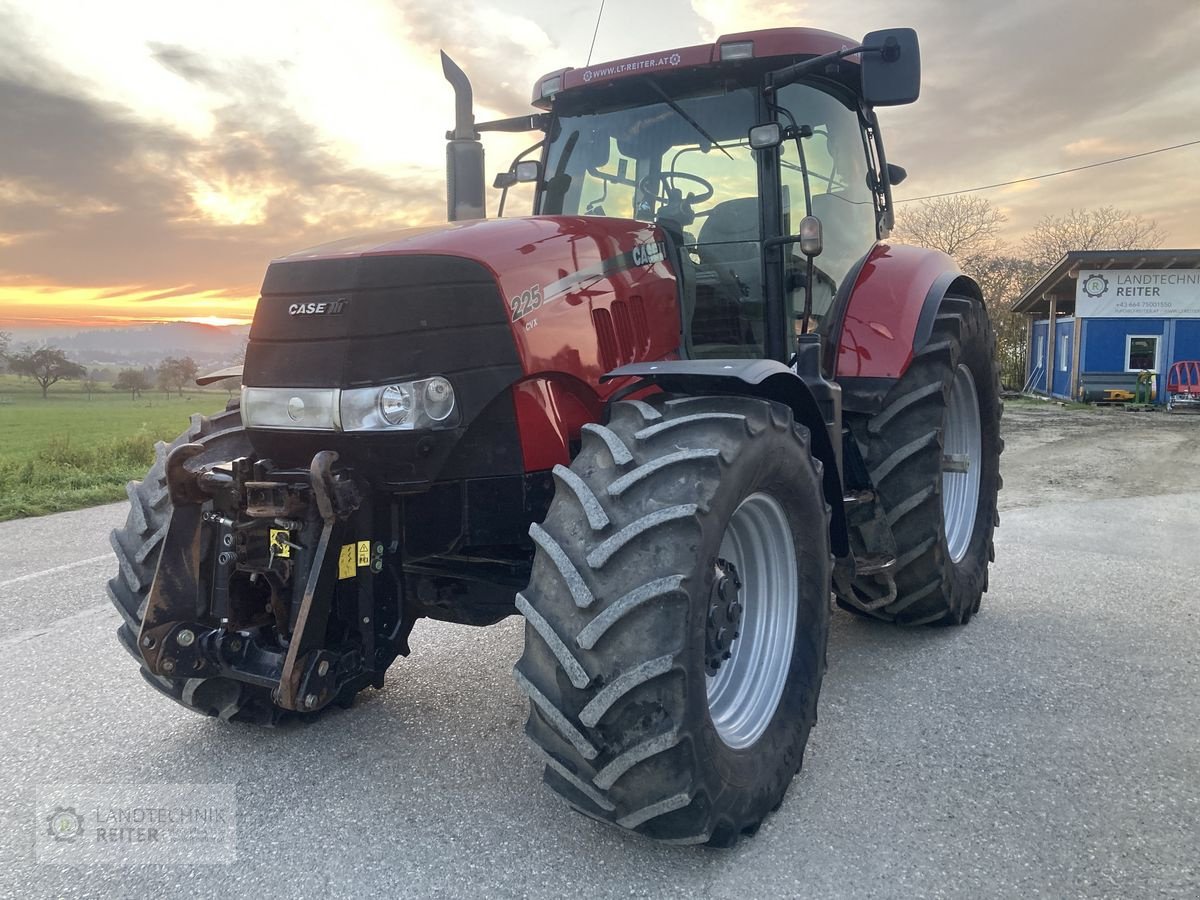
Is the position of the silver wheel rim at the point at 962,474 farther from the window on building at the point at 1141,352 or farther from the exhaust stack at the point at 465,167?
the window on building at the point at 1141,352

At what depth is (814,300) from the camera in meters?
3.94

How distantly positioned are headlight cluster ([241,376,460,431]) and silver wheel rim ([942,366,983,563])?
302 cm

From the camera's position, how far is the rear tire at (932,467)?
391 centimetres

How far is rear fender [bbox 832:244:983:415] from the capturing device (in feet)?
12.8

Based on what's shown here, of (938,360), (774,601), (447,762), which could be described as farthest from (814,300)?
(447,762)

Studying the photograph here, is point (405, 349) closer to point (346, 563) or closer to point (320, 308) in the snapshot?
point (320, 308)

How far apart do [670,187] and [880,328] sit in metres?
1.08

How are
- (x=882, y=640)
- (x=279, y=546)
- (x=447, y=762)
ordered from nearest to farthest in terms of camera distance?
1. (x=279, y=546)
2. (x=447, y=762)
3. (x=882, y=640)

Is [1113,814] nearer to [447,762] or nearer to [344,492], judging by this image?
[447,762]

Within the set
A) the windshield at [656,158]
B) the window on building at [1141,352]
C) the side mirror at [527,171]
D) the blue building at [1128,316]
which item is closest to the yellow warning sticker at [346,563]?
the windshield at [656,158]

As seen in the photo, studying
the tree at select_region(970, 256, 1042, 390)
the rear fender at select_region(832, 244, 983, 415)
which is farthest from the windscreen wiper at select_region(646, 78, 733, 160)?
the tree at select_region(970, 256, 1042, 390)

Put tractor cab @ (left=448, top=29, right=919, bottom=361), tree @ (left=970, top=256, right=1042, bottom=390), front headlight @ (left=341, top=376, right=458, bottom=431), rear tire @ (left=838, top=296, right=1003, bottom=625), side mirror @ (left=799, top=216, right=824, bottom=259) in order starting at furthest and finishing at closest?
1. tree @ (left=970, top=256, right=1042, bottom=390)
2. rear tire @ (left=838, top=296, right=1003, bottom=625)
3. tractor cab @ (left=448, top=29, right=919, bottom=361)
4. side mirror @ (left=799, top=216, right=824, bottom=259)
5. front headlight @ (left=341, top=376, right=458, bottom=431)

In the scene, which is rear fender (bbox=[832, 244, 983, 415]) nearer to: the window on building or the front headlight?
the front headlight

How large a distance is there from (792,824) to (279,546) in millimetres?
1719
